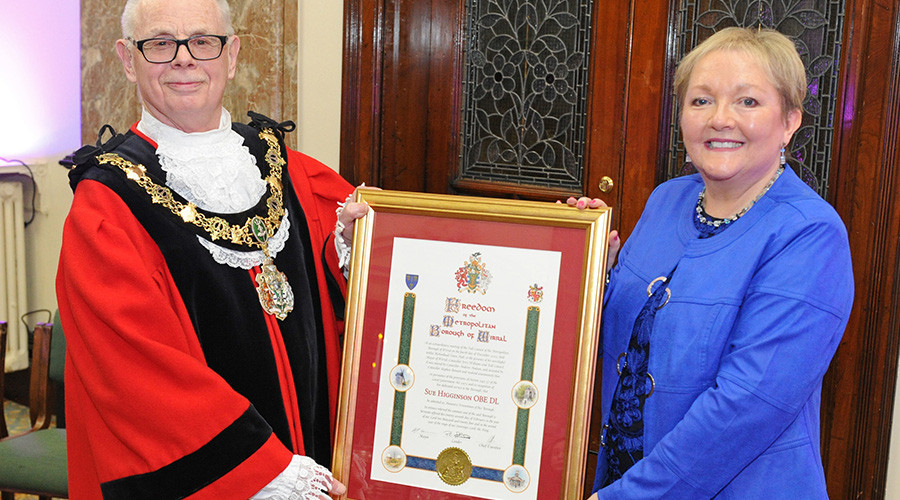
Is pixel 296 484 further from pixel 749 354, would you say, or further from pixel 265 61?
pixel 265 61

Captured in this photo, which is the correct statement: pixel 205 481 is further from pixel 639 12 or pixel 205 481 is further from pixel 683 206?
pixel 639 12

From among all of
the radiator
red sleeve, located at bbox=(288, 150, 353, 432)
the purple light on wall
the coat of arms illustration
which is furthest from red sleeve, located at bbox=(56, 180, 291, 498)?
the purple light on wall

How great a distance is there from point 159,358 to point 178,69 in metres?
0.68

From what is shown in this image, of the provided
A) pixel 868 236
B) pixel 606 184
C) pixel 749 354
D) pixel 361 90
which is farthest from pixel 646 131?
pixel 749 354

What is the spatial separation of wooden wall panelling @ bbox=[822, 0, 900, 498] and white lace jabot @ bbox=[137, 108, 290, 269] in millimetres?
1841

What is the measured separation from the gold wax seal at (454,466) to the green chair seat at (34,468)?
1668 mm

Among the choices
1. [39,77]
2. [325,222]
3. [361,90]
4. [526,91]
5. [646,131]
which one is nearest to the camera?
[325,222]

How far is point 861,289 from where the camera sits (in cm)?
273

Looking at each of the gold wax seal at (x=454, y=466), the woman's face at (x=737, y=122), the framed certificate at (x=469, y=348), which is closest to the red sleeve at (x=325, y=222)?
the framed certificate at (x=469, y=348)

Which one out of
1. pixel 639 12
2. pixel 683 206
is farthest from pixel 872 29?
pixel 683 206

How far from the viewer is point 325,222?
2.29 m

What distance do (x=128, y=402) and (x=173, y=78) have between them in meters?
0.74

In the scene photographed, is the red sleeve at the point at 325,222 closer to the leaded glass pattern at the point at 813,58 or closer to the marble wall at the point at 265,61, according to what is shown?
Answer: the marble wall at the point at 265,61

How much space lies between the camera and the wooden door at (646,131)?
2680 millimetres
